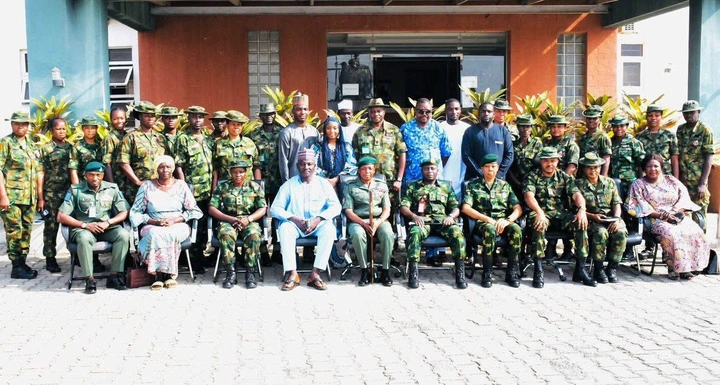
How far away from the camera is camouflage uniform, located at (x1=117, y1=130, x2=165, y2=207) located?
7.91m

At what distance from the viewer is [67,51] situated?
10.1 metres

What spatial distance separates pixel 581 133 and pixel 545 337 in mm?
4125

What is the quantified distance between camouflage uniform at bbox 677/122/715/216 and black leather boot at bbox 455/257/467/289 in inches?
128

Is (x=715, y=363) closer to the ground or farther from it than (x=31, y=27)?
closer to the ground

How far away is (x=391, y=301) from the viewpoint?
6.69 m

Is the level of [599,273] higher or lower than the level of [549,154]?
lower

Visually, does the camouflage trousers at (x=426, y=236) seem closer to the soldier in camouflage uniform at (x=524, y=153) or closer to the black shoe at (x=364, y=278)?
the black shoe at (x=364, y=278)

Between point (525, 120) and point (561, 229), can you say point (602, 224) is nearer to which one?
point (561, 229)

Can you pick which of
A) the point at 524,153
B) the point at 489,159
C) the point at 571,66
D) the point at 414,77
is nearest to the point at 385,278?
the point at 489,159

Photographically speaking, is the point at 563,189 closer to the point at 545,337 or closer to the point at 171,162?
the point at 545,337

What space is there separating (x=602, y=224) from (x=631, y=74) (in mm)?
7919

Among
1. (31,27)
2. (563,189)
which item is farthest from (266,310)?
(31,27)

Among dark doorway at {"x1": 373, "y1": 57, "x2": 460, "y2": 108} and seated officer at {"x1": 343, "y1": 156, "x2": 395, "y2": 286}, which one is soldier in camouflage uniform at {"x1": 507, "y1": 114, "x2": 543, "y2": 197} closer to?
seated officer at {"x1": 343, "y1": 156, "x2": 395, "y2": 286}

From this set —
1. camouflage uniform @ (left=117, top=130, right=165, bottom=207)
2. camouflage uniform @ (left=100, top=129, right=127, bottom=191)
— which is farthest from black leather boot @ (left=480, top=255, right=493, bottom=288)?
camouflage uniform @ (left=100, top=129, right=127, bottom=191)
